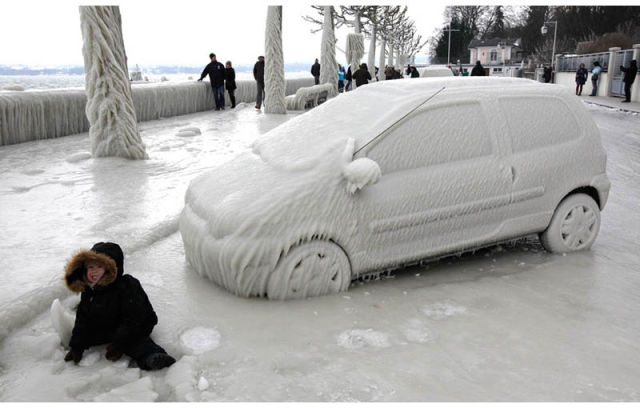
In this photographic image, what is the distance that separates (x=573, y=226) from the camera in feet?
14.5

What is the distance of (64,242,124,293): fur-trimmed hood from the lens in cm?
275

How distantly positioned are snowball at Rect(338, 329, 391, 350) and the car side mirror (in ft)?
3.05

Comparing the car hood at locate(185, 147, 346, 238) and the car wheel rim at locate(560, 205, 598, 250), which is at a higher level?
the car hood at locate(185, 147, 346, 238)

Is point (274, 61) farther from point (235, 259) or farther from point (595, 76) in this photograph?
point (595, 76)

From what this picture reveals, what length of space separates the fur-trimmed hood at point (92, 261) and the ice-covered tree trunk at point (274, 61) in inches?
560

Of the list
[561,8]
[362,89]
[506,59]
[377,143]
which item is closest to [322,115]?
[362,89]

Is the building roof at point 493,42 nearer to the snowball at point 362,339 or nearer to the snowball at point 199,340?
the snowball at point 362,339

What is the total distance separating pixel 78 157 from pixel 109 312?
6.87 metres

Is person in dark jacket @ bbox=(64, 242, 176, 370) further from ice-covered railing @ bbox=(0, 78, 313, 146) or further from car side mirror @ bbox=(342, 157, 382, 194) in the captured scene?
ice-covered railing @ bbox=(0, 78, 313, 146)

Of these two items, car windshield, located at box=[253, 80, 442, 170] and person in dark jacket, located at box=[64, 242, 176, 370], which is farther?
car windshield, located at box=[253, 80, 442, 170]

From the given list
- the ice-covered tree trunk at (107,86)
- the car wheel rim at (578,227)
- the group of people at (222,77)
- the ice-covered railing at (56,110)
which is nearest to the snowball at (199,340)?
the car wheel rim at (578,227)

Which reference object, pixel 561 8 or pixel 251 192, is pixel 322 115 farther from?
pixel 561 8

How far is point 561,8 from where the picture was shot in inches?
2594

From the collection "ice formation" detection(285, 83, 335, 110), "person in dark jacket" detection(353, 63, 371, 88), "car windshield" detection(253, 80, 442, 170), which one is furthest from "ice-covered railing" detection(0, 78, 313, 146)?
"car windshield" detection(253, 80, 442, 170)
